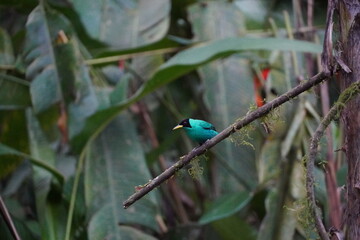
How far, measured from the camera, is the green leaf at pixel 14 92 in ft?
14.0

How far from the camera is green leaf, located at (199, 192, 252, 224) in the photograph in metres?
3.71

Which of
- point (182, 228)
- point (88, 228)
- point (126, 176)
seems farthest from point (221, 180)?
point (88, 228)

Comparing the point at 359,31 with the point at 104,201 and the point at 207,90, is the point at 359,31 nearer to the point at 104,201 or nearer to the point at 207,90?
the point at 104,201

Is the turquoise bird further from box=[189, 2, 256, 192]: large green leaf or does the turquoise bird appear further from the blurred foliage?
box=[189, 2, 256, 192]: large green leaf

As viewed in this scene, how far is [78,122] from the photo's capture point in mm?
3885

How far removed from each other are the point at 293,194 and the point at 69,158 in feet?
5.08

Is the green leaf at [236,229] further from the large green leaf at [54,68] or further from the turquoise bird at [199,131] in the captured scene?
the turquoise bird at [199,131]

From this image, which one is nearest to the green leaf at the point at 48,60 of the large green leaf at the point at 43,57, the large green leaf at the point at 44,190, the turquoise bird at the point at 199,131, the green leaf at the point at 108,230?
the large green leaf at the point at 43,57

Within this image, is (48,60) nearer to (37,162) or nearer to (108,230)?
(37,162)

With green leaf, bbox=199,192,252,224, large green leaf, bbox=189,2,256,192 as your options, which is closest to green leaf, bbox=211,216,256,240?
green leaf, bbox=199,192,252,224

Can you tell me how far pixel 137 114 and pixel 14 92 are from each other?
0.81 m

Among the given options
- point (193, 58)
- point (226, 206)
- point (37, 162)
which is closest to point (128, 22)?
point (193, 58)

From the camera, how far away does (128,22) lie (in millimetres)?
4707

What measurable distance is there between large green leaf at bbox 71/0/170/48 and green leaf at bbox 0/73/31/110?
1.78ft
